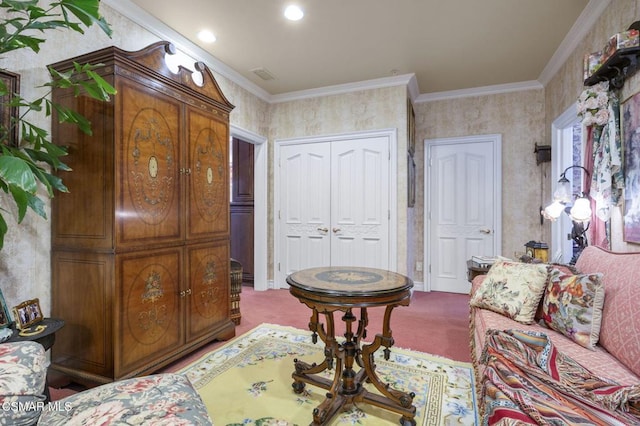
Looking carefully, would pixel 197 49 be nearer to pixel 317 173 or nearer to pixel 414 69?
pixel 317 173

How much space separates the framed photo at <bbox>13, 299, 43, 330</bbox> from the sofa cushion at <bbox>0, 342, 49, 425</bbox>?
0.83 meters

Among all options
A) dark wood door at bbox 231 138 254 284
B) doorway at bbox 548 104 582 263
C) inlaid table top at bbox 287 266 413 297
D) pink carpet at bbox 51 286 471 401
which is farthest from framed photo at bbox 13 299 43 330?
doorway at bbox 548 104 582 263

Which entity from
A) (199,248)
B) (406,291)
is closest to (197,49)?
(199,248)

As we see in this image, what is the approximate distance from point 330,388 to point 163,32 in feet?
10.3

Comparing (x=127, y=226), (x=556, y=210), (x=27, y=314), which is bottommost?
(x=27, y=314)

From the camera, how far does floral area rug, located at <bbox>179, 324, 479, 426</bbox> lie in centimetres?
173

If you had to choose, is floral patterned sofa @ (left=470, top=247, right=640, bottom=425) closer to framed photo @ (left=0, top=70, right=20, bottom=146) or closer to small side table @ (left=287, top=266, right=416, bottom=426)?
small side table @ (left=287, top=266, right=416, bottom=426)

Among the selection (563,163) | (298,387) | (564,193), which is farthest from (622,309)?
(563,163)

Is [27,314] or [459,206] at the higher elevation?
[459,206]

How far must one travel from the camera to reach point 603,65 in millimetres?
2084

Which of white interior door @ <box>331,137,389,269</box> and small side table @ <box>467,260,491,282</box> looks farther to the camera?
white interior door @ <box>331,137,389,269</box>

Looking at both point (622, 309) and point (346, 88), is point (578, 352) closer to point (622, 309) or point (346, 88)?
point (622, 309)

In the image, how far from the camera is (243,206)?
4.86m

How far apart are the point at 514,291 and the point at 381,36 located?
2.43m
